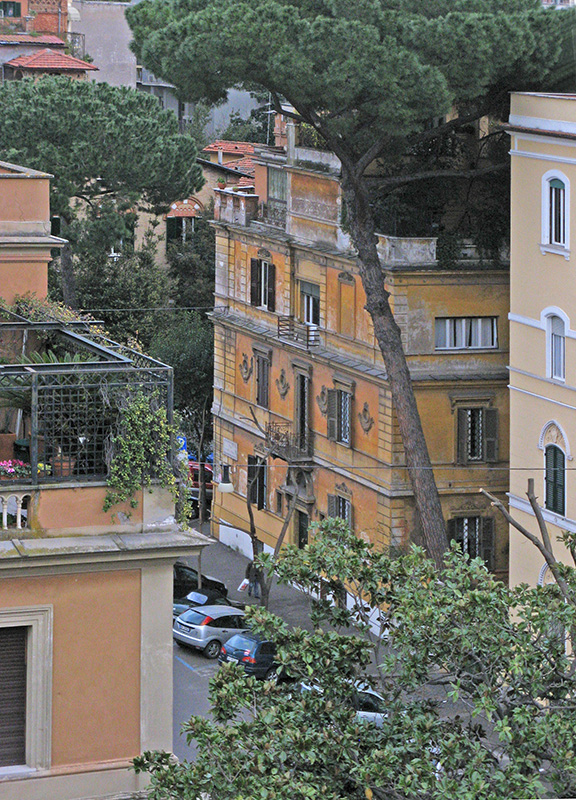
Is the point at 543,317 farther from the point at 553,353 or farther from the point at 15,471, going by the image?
the point at 15,471

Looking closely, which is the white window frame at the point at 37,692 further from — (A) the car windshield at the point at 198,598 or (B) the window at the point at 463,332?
(B) the window at the point at 463,332

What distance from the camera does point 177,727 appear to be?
2131cm

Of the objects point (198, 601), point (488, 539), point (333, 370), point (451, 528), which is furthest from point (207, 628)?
point (333, 370)

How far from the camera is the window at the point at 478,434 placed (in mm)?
36906

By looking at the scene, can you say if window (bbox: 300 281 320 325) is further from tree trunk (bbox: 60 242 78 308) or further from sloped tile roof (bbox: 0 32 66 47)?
sloped tile roof (bbox: 0 32 66 47)

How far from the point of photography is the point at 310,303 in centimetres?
4159

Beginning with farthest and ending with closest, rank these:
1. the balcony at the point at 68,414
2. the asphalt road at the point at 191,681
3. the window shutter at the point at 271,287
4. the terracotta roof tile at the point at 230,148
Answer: the terracotta roof tile at the point at 230,148 < the window shutter at the point at 271,287 < the asphalt road at the point at 191,681 < the balcony at the point at 68,414

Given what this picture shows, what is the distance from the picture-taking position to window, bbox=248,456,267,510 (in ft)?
144

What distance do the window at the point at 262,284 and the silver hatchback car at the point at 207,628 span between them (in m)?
11.5

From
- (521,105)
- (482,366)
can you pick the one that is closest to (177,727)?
(521,105)

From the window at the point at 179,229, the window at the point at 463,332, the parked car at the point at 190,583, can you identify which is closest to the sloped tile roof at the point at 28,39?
the window at the point at 179,229

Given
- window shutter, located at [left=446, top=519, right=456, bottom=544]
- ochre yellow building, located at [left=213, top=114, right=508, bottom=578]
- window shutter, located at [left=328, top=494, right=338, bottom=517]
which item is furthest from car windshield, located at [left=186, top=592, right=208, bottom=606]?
window shutter, located at [left=446, top=519, right=456, bottom=544]

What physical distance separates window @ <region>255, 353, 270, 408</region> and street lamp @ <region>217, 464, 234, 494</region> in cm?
228

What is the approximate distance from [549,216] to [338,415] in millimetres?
11180
